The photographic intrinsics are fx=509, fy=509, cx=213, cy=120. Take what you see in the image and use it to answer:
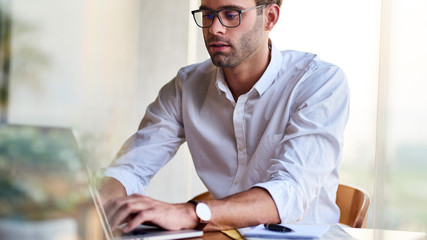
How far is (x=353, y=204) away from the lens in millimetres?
1316

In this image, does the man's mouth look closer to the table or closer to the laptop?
the table

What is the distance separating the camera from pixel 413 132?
103 inches

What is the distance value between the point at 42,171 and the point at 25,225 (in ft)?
0.09

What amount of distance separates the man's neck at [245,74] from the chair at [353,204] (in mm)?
329

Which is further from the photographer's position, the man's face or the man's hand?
the man's face

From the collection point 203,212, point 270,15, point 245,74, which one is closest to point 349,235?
point 203,212

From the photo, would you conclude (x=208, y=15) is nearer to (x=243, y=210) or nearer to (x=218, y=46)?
(x=218, y=46)

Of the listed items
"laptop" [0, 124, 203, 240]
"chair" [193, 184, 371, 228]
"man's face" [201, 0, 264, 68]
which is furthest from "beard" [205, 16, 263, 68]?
"laptop" [0, 124, 203, 240]

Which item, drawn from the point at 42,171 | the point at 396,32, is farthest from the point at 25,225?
the point at 396,32

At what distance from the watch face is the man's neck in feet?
2.02

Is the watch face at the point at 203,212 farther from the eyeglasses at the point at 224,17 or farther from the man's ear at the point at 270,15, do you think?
the man's ear at the point at 270,15

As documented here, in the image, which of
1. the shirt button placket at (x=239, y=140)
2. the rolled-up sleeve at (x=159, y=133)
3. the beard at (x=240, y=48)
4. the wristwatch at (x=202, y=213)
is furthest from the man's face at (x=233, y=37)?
the wristwatch at (x=202, y=213)

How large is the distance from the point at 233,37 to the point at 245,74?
14 cm

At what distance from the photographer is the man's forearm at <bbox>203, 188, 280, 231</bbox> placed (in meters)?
0.89
